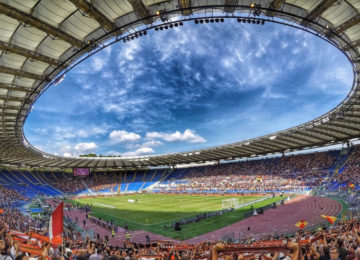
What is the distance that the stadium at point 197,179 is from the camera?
29.9 ft

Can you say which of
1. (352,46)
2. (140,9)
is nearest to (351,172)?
(352,46)

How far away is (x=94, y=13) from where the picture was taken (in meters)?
11.8

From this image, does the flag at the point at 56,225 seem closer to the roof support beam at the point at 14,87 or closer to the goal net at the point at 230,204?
the roof support beam at the point at 14,87

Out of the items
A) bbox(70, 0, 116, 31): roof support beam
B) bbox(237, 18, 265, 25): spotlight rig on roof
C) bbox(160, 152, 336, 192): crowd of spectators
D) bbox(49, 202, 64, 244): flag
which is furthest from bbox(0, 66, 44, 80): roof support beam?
bbox(160, 152, 336, 192): crowd of spectators

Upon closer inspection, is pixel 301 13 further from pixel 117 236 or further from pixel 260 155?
pixel 260 155

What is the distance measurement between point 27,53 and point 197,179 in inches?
2095

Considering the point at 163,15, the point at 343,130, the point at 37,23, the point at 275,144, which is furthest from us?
the point at 275,144

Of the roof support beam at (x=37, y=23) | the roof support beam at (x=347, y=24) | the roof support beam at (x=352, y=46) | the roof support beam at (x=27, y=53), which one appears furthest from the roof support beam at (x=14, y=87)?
the roof support beam at (x=352, y=46)

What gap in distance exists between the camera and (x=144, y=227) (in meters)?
26.2

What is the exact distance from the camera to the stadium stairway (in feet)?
70.2

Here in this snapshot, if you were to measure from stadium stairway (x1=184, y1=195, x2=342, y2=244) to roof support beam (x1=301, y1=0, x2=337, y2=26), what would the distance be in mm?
15513

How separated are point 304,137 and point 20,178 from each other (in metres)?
63.2

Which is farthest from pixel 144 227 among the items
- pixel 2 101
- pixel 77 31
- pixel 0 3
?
pixel 0 3

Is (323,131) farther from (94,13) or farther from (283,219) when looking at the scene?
(94,13)
